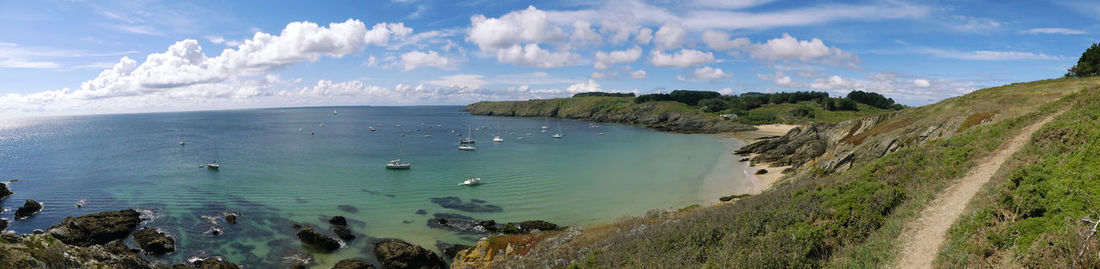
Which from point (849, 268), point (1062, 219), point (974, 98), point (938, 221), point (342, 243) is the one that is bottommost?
point (342, 243)

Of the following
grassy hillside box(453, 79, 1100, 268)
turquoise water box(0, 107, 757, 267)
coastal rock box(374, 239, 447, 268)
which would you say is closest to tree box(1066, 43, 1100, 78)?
turquoise water box(0, 107, 757, 267)

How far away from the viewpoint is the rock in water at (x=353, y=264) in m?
24.0

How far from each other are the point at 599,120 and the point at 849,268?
564 feet

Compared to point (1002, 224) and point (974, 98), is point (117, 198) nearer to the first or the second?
point (1002, 224)

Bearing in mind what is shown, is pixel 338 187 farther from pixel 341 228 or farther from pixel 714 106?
pixel 714 106

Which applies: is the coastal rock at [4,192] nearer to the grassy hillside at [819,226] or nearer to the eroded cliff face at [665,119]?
the grassy hillside at [819,226]

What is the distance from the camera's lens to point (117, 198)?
41031 mm

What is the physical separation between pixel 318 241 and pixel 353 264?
17.3 ft

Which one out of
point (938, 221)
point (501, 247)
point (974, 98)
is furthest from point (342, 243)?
point (974, 98)

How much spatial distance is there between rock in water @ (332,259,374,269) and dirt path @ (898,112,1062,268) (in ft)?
78.1

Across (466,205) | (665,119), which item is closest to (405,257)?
(466,205)

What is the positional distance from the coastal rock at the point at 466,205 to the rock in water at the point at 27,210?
32.2 metres

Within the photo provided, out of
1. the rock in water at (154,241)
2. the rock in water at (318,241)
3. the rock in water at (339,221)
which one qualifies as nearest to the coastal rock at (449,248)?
the rock in water at (318,241)

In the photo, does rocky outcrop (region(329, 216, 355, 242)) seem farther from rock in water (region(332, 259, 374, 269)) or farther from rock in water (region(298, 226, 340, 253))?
rock in water (region(332, 259, 374, 269))
